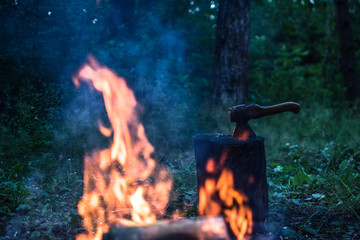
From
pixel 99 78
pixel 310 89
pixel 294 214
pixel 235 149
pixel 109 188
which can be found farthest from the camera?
pixel 310 89

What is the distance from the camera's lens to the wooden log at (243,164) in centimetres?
291

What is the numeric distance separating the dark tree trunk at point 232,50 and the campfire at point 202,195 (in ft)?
9.41

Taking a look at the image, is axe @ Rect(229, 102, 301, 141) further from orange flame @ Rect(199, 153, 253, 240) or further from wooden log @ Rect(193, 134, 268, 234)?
orange flame @ Rect(199, 153, 253, 240)

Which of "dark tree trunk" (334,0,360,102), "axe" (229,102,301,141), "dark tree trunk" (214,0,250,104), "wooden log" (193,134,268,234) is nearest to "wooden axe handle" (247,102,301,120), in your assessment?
"axe" (229,102,301,141)

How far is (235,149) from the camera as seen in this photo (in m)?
2.90

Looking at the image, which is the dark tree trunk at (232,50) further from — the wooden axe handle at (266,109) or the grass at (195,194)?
the wooden axe handle at (266,109)

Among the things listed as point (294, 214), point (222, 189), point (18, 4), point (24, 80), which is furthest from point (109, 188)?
point (18, 4)

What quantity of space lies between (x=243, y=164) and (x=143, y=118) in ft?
10.9

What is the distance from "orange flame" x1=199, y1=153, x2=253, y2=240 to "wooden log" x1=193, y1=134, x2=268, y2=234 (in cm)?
3

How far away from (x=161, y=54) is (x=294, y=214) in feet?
15.1

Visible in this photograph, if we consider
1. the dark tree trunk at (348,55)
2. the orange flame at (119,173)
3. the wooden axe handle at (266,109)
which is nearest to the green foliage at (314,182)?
the wooden axe handle at (266,109)

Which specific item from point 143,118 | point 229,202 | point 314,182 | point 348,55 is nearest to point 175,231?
point 229,202

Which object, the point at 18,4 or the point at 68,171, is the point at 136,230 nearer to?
the point at 68,171

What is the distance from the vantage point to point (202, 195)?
3.15 metres
